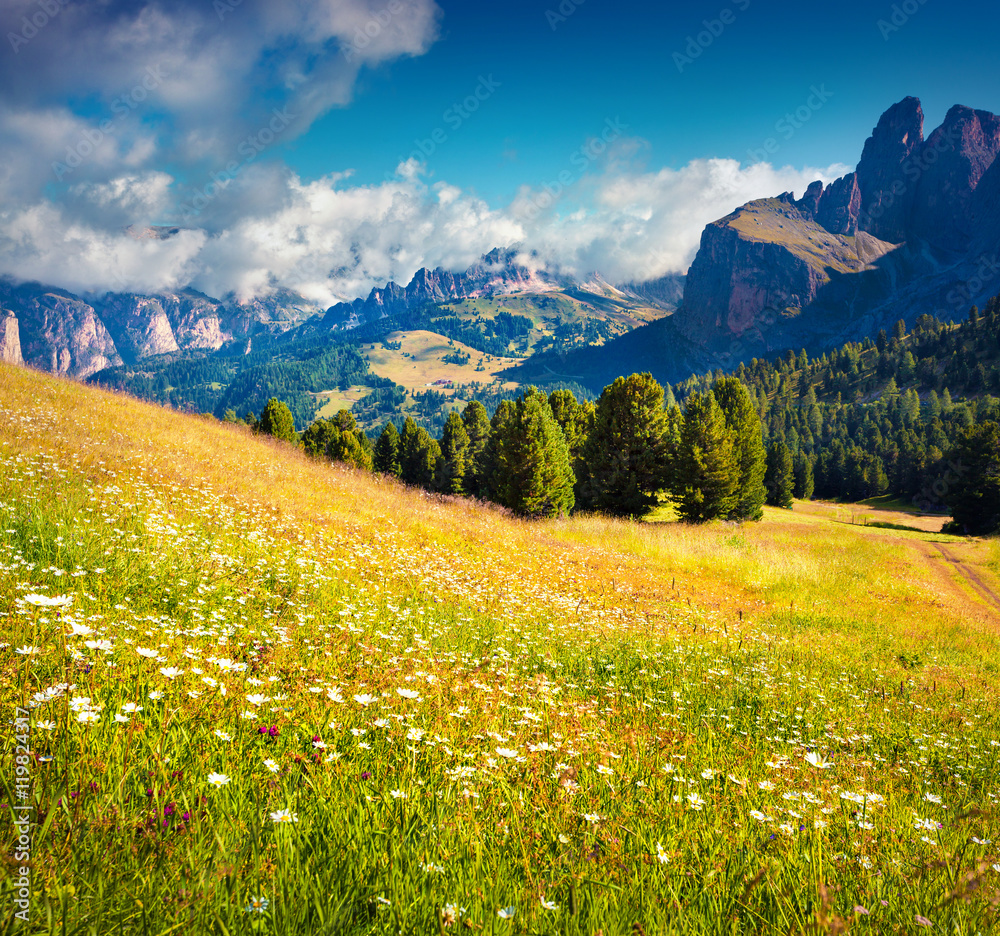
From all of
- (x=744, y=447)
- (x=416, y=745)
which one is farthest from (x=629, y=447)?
(x=416, y=745)

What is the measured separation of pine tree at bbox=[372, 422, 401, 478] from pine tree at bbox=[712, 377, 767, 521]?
48878 millimetres

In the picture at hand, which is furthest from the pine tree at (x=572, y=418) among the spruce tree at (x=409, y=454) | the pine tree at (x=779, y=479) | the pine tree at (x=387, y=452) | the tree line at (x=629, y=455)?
the pine tree at (x=779, y=479)

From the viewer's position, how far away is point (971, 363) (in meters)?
133

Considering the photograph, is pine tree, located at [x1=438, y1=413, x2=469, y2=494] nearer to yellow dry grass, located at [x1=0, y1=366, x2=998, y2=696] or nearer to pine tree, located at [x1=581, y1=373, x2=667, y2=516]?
pine tree, located at [x1=581, y1=373, x2=667, y2=516]

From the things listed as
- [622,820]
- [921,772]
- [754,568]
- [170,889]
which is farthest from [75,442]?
[754,568]

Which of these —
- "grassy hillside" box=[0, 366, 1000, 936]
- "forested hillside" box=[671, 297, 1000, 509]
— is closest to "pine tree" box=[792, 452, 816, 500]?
"forested hillside" box=[671, 297, 1000, 509]

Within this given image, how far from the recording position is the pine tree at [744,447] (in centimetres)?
4369

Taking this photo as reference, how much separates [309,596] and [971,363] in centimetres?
18653

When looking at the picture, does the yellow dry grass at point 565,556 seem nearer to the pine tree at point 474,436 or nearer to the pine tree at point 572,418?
the pine tree at point 572,418

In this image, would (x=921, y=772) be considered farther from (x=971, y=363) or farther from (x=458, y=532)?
(x=971, y=363)

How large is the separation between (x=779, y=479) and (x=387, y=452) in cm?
6409

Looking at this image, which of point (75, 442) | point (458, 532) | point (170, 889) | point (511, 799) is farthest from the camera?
point (458, 532)

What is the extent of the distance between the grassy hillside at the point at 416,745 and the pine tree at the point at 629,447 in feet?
90.2

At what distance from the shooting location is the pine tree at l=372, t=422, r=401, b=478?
7742 centimetres
